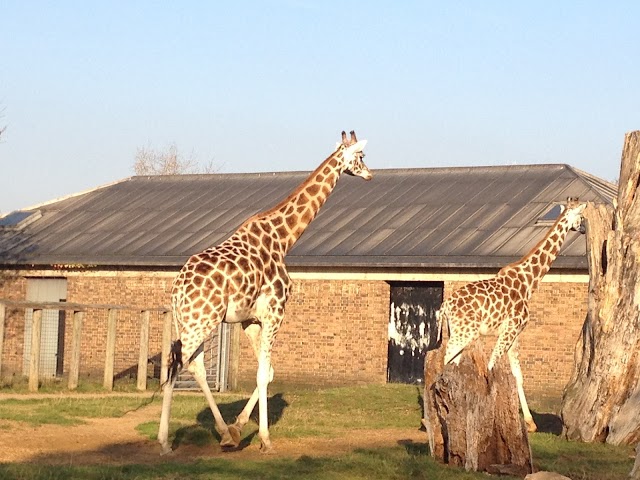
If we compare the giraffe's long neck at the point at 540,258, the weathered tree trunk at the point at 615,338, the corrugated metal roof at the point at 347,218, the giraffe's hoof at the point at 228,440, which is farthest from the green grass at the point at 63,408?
the corrugated metal roof at the point at 347,218

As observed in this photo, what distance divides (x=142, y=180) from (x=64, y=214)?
3414mm

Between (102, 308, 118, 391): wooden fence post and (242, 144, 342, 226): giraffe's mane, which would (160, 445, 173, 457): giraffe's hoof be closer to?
(242, 144, 342, 226): giraffe's mane

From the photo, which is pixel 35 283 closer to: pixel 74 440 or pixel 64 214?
pixel 64 214

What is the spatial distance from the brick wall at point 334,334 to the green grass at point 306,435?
3100mm

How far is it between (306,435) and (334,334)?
11635 mm

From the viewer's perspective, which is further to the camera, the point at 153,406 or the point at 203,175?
the point at 203,175

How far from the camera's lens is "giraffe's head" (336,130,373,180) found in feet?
53.3

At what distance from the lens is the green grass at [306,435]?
1205 cm

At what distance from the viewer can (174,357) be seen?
14.1 m

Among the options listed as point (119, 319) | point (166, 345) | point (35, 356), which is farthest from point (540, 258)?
point (119, 319)

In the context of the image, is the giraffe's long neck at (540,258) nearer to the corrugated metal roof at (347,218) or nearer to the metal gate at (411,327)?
the corrugated metal roof at (347,218)

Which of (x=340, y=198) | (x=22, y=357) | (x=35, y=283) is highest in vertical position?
(x=340, y=198)

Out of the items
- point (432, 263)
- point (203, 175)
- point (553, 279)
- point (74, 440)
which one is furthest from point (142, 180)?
point (74, 440)

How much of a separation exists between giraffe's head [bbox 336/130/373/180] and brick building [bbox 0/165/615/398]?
29.5 feet
